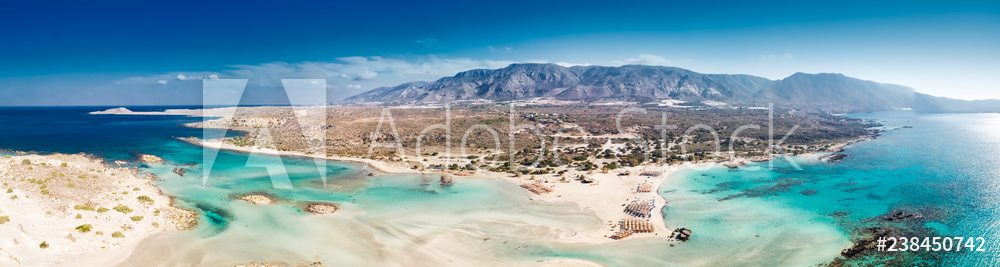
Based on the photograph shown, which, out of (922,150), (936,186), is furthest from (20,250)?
(922,150)

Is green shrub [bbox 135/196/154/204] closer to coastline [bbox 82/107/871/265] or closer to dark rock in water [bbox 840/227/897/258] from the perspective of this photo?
coastline [bbox 82/107/871/265]

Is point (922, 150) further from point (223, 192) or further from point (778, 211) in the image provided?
point (223, 192)

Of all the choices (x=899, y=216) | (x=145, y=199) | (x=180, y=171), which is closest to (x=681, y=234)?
(x=899, y=216)

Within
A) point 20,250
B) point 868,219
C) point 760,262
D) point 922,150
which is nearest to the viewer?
point 20,250

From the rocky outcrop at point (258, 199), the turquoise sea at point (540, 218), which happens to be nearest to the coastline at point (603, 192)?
the turquoise sea at point (540, 218)
